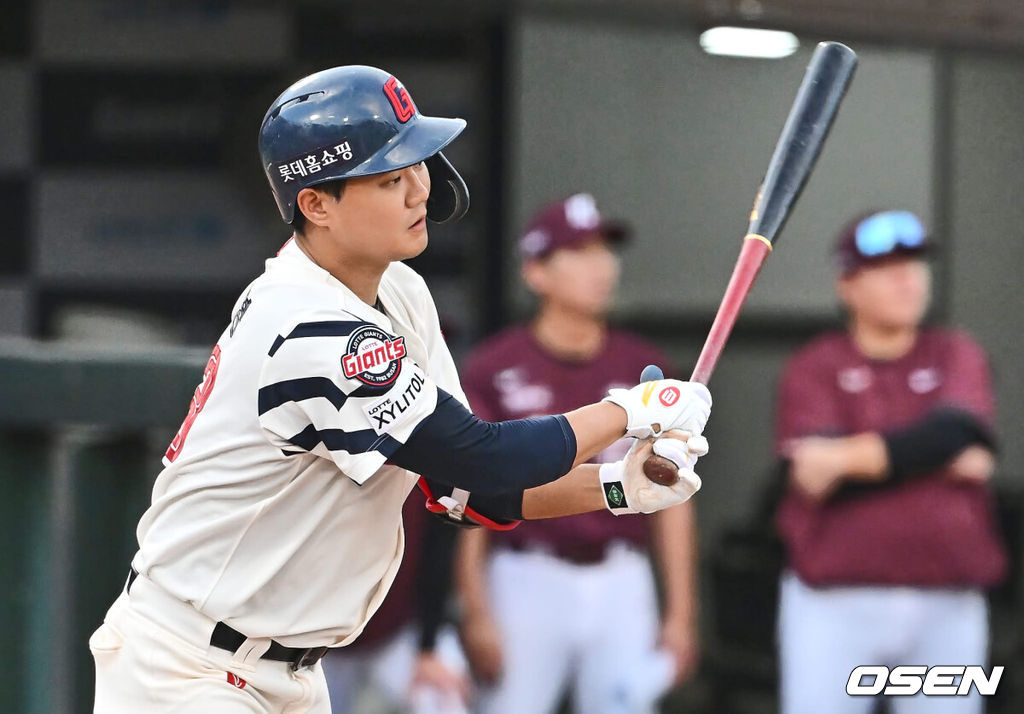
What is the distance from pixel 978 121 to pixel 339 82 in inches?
146

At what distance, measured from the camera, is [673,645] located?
165 inches

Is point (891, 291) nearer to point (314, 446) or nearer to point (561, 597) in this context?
point (561, 597)

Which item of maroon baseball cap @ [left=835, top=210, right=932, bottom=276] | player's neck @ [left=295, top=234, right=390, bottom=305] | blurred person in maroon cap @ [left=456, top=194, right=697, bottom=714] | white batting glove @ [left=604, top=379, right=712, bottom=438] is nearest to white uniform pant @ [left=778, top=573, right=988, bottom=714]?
blurred person in maroon cap @ [left=456, top=194, right=697, bottom=714]

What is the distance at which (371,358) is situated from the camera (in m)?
2.30

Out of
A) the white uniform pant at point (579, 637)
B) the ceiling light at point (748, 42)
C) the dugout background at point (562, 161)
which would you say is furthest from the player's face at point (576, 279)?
the ceiling light at point (748, 42)

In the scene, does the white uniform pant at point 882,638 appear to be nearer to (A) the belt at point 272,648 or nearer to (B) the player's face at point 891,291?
(B) the player's face at point 891,291

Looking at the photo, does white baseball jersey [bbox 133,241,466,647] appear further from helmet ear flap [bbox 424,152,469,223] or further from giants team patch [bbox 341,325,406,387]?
helmet ear flap [bbox 424,152,469,223]

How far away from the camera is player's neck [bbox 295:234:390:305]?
8.15 feet

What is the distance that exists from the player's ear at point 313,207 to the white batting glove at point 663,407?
0.53 m

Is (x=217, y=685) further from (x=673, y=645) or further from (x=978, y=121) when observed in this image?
(x=978, y=121)

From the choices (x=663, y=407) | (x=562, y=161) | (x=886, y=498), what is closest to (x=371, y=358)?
(x=663, y=407)

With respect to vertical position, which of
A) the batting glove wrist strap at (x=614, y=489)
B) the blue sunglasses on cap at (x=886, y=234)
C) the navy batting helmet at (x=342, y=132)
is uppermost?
the navy batting helmet at (x=342, y=132)

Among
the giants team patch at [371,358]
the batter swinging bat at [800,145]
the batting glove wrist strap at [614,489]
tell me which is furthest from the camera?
the batter swinging bat at [800,145]

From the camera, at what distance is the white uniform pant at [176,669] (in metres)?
2.39
